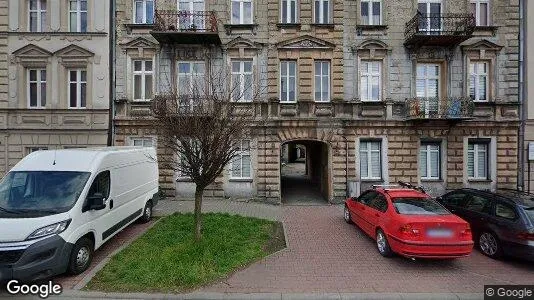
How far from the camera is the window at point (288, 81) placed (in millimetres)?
13648

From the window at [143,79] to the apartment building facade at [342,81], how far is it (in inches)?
4.1

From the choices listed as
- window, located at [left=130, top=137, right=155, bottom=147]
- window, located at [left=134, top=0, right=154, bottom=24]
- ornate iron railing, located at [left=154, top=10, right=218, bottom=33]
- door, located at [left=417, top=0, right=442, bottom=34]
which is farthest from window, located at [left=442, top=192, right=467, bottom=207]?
window, located at [left=134, top=0, right=154, bottom=24]

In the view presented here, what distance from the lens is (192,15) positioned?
13.0 meters

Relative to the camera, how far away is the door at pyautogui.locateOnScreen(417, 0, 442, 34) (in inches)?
516

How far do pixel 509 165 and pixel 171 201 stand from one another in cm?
1530

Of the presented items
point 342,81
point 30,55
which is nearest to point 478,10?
point 342,81

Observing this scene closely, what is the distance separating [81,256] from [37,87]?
11308 mm

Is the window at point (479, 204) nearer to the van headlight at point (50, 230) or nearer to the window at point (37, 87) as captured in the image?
the van headlight at point (50, 230)

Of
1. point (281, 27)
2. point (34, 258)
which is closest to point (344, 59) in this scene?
point (281, 27)

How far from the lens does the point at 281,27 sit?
1345 centimetres

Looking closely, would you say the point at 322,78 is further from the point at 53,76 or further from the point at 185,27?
the point at 53,76

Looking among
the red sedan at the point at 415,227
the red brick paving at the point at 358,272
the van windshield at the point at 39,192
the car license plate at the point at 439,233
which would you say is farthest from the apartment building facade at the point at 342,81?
the car license plate at the point at 439,233

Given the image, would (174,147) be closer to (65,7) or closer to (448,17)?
(65,7)

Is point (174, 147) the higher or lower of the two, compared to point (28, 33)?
lower
